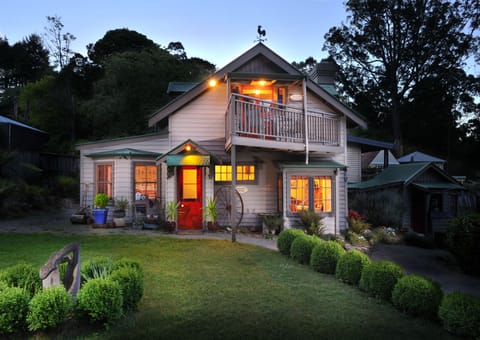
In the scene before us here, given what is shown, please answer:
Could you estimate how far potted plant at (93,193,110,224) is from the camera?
12.1 m

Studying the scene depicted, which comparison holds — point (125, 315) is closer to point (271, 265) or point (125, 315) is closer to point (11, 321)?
point (11, 321)

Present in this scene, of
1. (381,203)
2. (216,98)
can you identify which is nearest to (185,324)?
(216,98)

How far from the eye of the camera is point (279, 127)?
11734 mm

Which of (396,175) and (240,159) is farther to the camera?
(396,175)

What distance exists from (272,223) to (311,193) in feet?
6.26

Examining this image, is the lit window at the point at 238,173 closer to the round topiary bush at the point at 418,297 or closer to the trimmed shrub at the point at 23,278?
the round topiary bush at the point at 418,297

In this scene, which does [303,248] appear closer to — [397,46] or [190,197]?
[190,197]

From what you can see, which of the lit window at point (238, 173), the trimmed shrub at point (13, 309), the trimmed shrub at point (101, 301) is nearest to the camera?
the trimmed shrub at point (13, 309)

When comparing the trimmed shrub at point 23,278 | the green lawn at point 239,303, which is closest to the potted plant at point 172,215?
the green lawn at point 239,303

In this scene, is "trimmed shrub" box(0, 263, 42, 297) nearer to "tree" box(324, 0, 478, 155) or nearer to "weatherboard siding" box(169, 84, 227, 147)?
"weatherboard siding" box(169, 84, 227, 147)

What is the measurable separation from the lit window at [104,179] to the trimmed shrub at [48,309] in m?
9.22

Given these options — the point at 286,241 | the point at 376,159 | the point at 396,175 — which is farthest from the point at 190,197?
the point at 376,159

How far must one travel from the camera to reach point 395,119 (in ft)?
108

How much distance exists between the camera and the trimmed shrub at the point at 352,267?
21.0 feet
